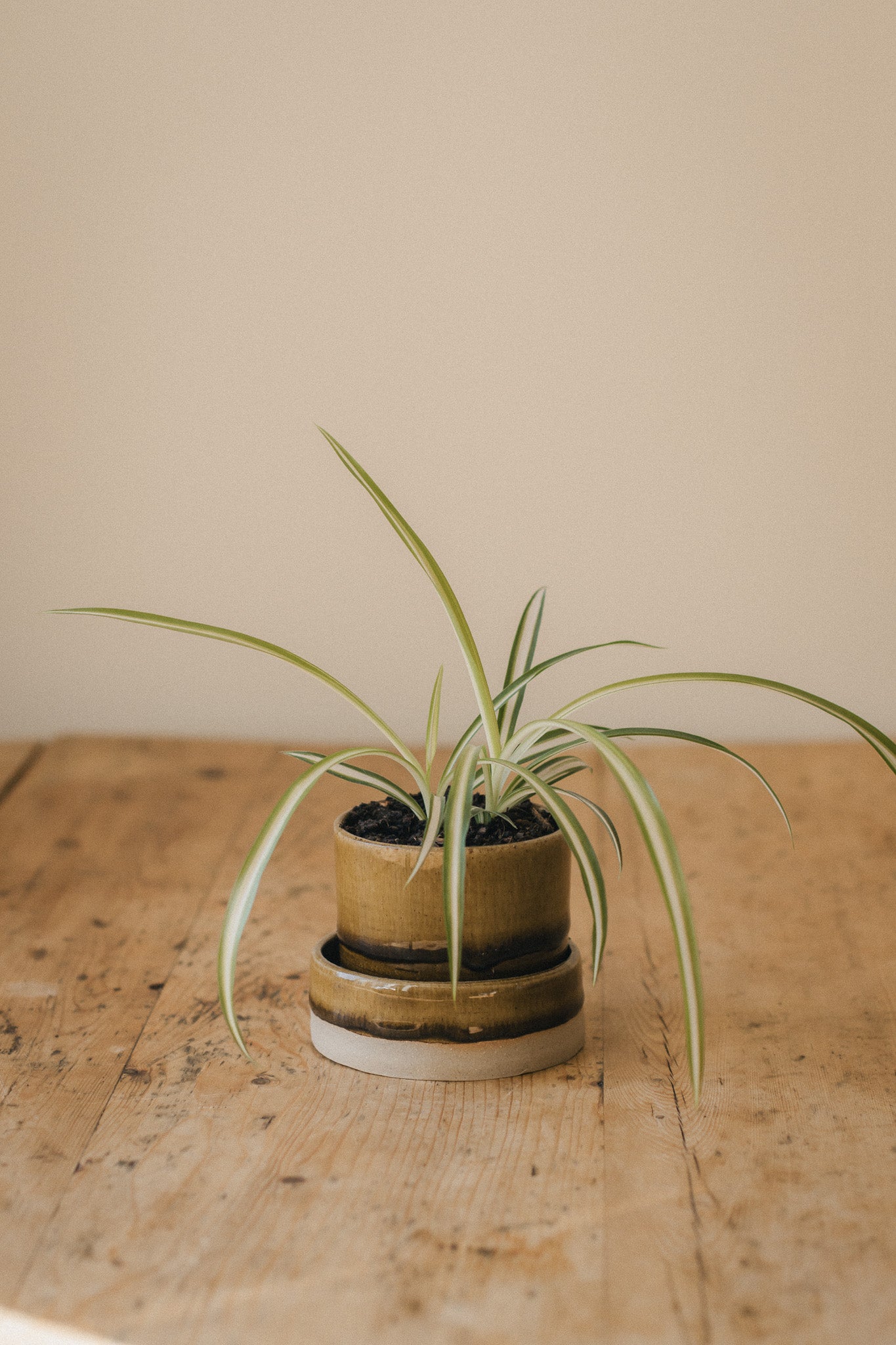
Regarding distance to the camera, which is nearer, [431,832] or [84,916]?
[431,832]

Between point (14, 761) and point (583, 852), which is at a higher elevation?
point (583, 852)

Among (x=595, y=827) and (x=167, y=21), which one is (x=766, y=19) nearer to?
(x=167, y=21)

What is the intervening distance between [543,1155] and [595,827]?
2.78 ft

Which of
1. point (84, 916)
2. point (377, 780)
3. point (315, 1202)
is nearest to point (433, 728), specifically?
point (377, 780)

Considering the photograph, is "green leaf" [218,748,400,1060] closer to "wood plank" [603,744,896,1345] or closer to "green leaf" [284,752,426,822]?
"green leaf" [284,752,426,822]

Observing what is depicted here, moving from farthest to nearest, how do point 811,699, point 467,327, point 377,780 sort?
point 467,327
point 377,780
point 811,699

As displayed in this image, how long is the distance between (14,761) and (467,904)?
132 centimetres

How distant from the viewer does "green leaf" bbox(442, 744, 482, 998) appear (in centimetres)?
83

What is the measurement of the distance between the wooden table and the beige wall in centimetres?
68

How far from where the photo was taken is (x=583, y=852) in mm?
893

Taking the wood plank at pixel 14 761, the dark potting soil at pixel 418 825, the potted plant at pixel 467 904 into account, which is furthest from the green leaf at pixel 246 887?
the wood plank at pixel 14 761

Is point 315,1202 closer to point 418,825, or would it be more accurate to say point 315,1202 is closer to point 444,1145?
point 444,1145

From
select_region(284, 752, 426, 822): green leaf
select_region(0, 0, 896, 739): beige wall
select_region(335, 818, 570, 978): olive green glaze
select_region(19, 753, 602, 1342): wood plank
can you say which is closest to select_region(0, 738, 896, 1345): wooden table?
select_region(19, 753, 602, 1342): wood plank

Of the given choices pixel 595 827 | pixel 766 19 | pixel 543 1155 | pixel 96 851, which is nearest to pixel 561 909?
pixel 543 1155
